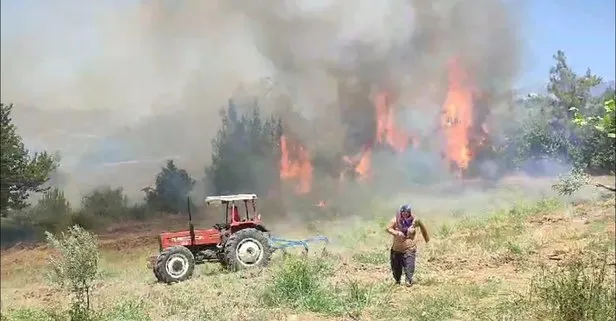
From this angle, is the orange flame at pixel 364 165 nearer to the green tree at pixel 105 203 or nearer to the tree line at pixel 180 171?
the tree line at pixel 180 171

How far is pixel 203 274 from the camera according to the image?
1380 centimetres

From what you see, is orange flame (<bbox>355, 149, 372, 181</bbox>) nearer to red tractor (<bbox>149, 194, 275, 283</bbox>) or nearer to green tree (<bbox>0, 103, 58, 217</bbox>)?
green tree (<bbox>0, 103, 58, 217</bbox>)

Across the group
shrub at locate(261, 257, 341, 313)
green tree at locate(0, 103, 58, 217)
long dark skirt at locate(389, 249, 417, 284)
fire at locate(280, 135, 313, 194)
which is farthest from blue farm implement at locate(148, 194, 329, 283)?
fire at locate(280, 135, 313, 194)

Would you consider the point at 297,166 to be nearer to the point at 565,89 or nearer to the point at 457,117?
the point at 457,117

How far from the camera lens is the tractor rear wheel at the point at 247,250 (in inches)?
518

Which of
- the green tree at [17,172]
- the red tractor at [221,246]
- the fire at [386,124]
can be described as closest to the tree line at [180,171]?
the green tree at [17,172]

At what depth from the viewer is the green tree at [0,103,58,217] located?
68.4ft

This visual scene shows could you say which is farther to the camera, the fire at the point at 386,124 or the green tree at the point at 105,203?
the fire at the point at 386,124

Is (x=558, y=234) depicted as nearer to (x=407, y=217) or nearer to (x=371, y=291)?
(x=407, y=217)

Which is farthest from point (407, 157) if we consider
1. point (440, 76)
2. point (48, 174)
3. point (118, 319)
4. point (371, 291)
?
point (118, 319)

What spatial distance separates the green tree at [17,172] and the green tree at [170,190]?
367 cm

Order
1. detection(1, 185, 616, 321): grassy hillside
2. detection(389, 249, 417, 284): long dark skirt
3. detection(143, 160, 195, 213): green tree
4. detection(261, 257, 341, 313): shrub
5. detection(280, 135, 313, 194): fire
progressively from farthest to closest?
detection(280, 135, 313, 194): fire → detection(143, 160, 195, 213): green tree → detection(389, 249, 417, 284): long dark skirt → detection(261, 257, 341, 313): shrub → detection(1, 185, 616, 321): grassy hillside

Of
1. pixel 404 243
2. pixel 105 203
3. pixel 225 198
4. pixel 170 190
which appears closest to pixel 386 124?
pixel 170 190

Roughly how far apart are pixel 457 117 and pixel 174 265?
20.7m
